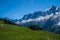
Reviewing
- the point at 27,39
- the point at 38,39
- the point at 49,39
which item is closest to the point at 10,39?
the point at 27,39

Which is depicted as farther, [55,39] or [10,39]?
[55,39]

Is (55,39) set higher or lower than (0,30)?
lower

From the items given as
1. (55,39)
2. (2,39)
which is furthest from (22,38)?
(55,39)

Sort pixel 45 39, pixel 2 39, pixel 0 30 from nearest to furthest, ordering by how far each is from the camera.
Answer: pixel 2 39
pixel 45 39
pixel 0 30

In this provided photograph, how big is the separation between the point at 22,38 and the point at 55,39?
13.9 m

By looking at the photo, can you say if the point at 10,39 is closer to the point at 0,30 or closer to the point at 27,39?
the point at 27,39

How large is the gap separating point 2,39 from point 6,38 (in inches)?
80.8

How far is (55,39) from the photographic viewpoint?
2741 inches

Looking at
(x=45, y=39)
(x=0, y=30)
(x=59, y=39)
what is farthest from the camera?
(x=0, y=30)

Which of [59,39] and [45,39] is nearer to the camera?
[45,39]

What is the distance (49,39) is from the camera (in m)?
67.3

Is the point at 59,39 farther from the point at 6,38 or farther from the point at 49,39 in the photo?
the point at 6,38

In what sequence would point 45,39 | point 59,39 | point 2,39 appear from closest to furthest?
point 2,39
point 45,39
point 59,39

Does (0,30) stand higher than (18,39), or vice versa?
(0,30)
